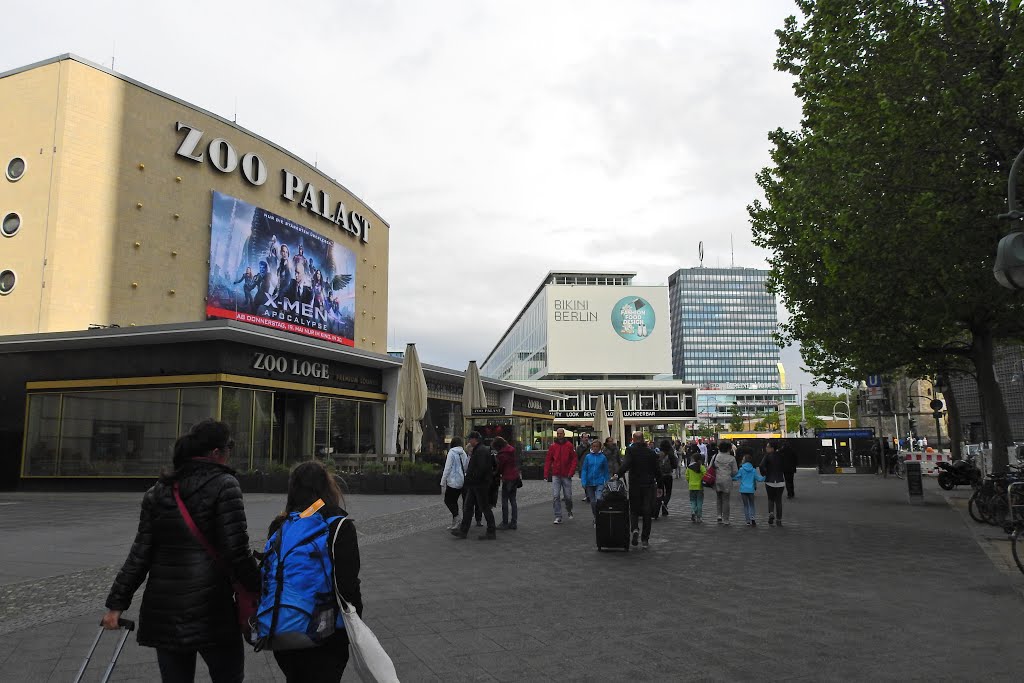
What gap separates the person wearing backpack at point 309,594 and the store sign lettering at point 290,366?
20760 mm

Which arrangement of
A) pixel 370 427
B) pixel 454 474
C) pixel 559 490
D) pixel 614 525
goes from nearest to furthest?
1. pixel 614 525
2. pixel 454 474
3. pixel 559 490
4. pixel 370 427

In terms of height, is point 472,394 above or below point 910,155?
below

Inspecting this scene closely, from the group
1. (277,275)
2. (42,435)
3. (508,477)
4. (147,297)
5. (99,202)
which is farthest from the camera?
(277,275)

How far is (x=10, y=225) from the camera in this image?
85.3 feet

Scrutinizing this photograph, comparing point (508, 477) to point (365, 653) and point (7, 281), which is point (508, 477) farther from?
point (7, 281)

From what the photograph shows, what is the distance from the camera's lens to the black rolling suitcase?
10.8 m

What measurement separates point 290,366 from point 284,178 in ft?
43.7

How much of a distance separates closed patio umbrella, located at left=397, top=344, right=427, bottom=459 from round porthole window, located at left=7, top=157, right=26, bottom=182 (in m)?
15.6

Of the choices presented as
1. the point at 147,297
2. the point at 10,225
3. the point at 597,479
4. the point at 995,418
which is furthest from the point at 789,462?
the point at 10,225

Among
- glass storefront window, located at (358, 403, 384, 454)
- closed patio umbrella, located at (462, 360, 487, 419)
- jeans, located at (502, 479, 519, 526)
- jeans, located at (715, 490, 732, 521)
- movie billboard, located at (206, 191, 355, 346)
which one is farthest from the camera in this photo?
movie billboard, located at (206, 191, 355, 346)

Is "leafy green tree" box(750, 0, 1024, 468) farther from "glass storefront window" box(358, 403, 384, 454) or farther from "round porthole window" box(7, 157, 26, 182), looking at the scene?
"round porthole window" box(7, 157, 26, 182)

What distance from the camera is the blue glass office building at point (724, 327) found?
173 meters

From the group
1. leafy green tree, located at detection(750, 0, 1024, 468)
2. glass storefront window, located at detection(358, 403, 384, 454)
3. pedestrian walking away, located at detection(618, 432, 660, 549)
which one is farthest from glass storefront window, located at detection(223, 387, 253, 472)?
leafy green tree, located at detection(750, 0, 1024, 468)

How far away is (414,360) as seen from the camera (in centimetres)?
2223
